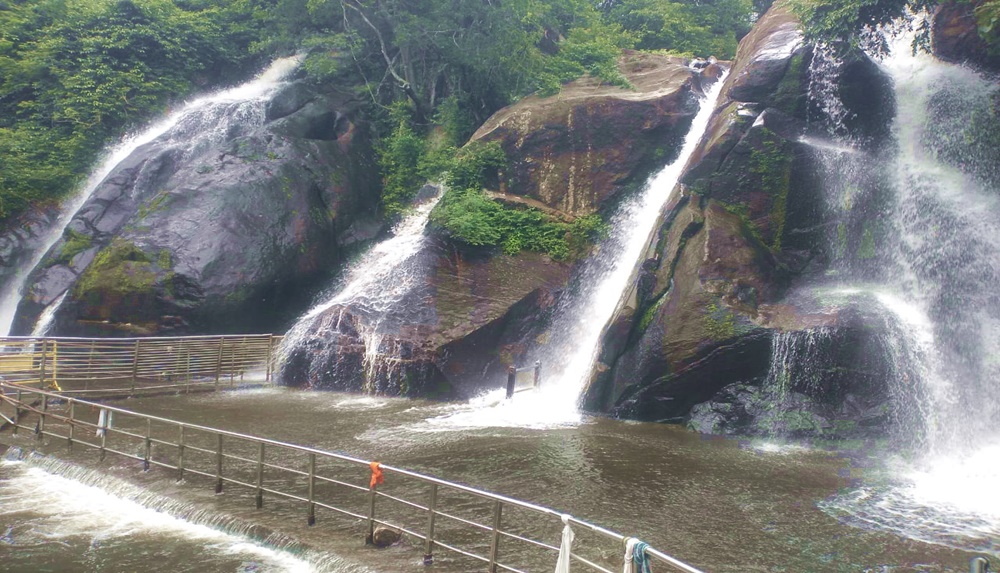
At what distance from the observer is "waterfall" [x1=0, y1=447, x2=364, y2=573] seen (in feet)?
20.1

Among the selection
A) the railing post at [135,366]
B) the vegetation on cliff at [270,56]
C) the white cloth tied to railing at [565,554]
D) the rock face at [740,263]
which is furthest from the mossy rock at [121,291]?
the white cloth tied to railing at [565,554]

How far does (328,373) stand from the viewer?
1602 cm

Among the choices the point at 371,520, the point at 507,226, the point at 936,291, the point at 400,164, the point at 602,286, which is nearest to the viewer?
the point at 371,520

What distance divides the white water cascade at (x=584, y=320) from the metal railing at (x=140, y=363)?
6272mm

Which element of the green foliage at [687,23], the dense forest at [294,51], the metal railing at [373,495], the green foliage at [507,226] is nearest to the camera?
the metal railing at [373,495]

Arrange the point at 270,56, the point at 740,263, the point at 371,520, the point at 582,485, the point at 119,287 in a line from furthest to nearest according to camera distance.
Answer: the point at 270,56
the point at 119,287
the point at 740,263
the point at 582,485
the point at 371,520

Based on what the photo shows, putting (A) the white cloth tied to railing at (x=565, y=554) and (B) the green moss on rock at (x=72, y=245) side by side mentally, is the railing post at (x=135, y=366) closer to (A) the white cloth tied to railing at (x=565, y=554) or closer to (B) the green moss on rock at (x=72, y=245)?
(B) the green moss on rock at (x=72, y=245)

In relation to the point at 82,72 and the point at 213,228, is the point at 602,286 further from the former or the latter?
the point at 82,72

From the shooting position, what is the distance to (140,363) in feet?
49.5

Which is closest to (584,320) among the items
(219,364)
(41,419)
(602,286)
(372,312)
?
(602,286)

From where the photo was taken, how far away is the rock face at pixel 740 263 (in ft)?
40.1

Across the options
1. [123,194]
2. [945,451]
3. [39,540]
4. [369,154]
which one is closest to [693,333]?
[945,451]

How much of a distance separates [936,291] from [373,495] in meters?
11.5

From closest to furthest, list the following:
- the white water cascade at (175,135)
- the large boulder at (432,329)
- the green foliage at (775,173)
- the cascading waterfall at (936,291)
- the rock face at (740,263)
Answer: the cascading waterfall at (936,291), the rock face at (740,263), the green foliage at (775,173), the large boulder at (432,329), the white water cascade at (175,135)
